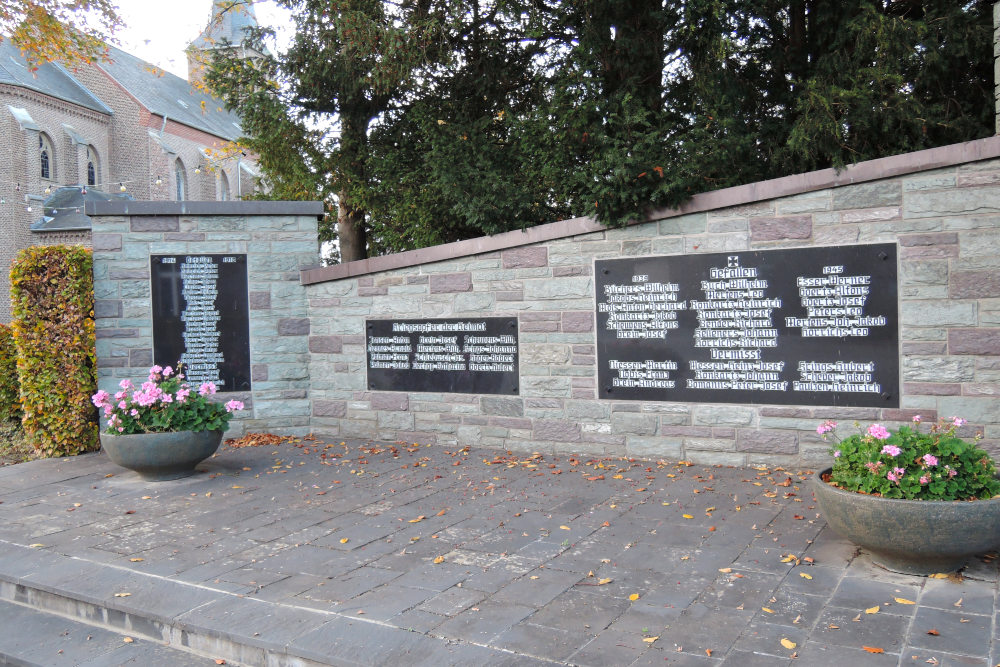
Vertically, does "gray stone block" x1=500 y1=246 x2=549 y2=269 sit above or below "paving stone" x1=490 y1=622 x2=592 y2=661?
above

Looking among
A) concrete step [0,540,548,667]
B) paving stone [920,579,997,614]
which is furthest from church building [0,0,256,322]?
paving stone [920,579,997,614]

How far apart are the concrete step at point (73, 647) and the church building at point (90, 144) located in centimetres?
2847

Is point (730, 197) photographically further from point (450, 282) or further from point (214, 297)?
point (214, 297)

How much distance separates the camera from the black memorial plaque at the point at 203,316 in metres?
8.72

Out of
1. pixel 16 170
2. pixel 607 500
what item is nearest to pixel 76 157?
pixel 16 170

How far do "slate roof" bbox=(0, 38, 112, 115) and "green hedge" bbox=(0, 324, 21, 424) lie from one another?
29176mm

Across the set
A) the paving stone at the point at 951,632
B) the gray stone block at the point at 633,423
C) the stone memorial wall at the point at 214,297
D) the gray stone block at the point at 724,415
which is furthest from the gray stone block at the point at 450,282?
the paving stone at the point at 951,632

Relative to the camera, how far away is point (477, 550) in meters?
4.78

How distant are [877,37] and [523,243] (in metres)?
3.92

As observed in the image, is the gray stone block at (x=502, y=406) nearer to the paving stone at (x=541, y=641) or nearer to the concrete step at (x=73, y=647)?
the paving stone at (x=541, y=641)

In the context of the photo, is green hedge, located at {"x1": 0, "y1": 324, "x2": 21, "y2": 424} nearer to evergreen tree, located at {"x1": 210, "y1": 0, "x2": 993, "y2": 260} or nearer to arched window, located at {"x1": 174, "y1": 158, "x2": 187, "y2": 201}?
evergreen tree, located at {"x1": 210, "y1": 0, "x2": 993, "y2": 260}

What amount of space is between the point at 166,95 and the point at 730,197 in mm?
47529

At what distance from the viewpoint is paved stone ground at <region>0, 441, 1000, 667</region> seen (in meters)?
3.45

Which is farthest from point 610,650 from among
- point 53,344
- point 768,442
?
point 53,344
